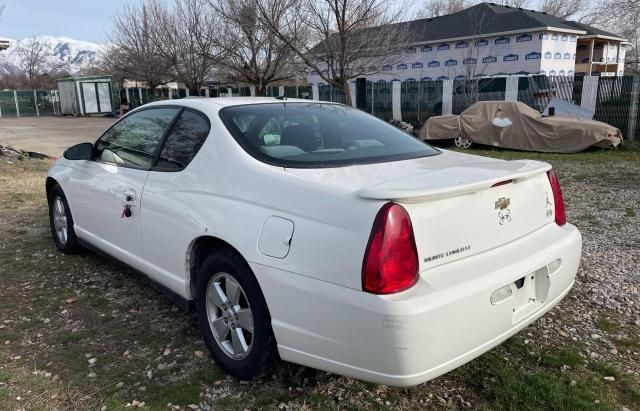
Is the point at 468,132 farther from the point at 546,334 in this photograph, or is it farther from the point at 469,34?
the point at 469,34

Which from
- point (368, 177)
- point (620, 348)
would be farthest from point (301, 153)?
point (620, 348)

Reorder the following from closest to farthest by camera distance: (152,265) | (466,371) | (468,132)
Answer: (466,371), (152,265), (468,132)

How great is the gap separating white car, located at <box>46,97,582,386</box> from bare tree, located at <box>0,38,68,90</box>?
61156 millimetres

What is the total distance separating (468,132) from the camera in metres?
14.1

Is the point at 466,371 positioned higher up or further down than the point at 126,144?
further down

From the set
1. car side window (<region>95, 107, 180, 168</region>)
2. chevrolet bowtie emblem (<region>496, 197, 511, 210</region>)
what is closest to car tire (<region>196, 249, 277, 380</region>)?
car side window (<region>95, 107, 180, 168</region>)

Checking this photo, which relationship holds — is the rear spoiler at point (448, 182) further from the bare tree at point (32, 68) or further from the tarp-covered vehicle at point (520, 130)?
the bare tree at point (32, 68)

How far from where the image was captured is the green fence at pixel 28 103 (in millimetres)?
39062

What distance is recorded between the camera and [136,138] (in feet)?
12.5

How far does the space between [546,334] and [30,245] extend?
4955 mm

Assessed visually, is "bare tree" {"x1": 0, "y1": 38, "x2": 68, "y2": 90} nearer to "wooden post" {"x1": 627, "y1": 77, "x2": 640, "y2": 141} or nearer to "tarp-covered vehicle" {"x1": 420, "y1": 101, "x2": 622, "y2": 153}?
"tarp-covered vehicle" {"x1": 420, "y1": 101, "x2": 622, "y2": 153}

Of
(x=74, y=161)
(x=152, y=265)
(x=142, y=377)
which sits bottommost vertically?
(x=142, y=377)

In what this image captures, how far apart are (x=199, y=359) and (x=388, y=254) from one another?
1.57 meters

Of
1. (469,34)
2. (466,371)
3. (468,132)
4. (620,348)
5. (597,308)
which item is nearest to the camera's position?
(466,371)
